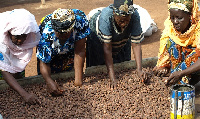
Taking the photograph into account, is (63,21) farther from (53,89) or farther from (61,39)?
(53,89)

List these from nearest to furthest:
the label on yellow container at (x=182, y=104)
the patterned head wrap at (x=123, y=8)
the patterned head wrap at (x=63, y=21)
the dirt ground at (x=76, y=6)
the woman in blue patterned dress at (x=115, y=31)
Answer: the label on yellow container at (x=182, y=104) < the patterned head wrap at (x=63, y=21) < the patterned head wrap at (x=123, y=8) < the woman in blue patterned dress at (x=115, y=31) < the dirt ground at (x=76, y=6)

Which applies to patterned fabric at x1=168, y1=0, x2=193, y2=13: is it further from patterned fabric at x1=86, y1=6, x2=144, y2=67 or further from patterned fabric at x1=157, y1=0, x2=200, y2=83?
patterned fabric at x1=86, y1=6, x2=144, y2=67

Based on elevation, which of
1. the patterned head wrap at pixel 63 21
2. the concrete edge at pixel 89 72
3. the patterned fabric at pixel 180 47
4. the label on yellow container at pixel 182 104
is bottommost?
the concrete edge at pixel 89 72

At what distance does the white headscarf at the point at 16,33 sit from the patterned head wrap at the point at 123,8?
1057mm

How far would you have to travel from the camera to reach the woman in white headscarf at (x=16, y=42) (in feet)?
12.4

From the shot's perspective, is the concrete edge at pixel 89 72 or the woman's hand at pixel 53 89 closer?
the woman's hand at pixel 53 89

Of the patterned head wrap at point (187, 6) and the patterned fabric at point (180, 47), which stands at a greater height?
the patterned head wrap at point (187, 6)

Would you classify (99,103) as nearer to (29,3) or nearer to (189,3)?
(189,3)

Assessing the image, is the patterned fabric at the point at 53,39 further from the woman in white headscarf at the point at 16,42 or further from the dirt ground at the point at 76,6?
the dirt ground at the point at 76,6

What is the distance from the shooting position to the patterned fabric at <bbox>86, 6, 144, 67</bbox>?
13.3 ft

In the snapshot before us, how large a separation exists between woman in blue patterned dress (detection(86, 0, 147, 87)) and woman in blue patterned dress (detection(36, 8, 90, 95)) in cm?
26

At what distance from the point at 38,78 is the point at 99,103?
3.52 ft

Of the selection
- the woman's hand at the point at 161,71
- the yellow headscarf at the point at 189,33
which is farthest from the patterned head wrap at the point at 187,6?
the woman's hand at the point at 161,71

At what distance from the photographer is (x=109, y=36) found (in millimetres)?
4090
